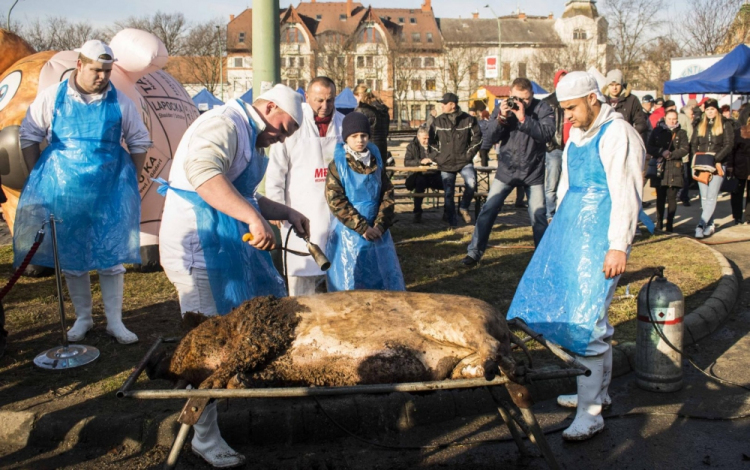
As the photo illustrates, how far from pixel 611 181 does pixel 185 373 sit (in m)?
2.49

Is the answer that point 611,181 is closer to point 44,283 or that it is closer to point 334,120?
point 334,120

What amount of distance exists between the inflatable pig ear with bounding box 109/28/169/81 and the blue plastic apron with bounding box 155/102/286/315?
3.85 metres

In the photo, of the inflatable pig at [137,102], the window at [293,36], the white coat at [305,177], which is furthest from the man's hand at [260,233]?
the window at [293,36]

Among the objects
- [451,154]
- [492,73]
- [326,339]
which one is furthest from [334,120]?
[492,73]

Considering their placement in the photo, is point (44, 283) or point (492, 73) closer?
point (44, 283)

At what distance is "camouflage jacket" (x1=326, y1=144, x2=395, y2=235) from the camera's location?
5016 millimetres

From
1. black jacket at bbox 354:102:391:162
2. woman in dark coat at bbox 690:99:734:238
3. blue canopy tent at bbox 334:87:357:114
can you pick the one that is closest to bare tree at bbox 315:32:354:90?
blue canopy tent at bbox 334:87:357:114

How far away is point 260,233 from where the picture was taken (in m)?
3.27

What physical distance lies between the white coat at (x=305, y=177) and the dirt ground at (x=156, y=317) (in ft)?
4.46

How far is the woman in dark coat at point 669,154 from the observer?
409 inches

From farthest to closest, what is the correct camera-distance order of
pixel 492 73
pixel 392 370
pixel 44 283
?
pixel 492 73 < pixel 44 283 < pixel 392 370

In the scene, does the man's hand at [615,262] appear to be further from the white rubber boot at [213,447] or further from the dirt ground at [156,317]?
the white rubber boot at [213,447]

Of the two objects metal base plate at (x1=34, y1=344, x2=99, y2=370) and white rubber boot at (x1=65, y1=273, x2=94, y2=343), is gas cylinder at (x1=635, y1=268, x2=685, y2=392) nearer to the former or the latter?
metal base plate at (x1=34, y1=344, x2=99, y2=370)

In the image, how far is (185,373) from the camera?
120 inches
